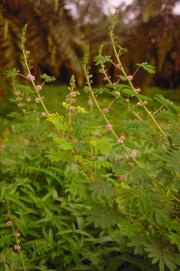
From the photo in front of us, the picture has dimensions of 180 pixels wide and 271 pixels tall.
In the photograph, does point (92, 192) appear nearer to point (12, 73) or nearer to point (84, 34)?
point (12, 73)

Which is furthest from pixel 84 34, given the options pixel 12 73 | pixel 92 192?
pixel 92 192

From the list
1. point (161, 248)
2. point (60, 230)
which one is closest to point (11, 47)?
point (60, 230)

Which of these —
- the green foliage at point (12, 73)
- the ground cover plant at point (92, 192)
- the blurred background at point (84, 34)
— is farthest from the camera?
the blurred background at point (84, 34)

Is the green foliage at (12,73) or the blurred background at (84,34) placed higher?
the green foliage at (12,73)

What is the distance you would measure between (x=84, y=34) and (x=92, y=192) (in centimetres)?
246

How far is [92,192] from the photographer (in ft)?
5.64

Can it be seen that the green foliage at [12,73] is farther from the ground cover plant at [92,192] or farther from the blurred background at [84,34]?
the blurred background at [84,34]

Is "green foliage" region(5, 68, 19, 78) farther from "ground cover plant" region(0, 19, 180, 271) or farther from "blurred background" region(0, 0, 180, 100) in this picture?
"blurred background" region(0, 0, 180, 100)

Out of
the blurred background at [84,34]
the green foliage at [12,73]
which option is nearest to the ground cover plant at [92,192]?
the green foliage at [12,73]

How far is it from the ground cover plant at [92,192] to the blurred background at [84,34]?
1.12ft

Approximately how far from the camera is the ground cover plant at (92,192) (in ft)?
5.58

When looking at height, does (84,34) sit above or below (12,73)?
below

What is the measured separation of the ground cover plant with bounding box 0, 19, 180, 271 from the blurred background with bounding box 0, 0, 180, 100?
1.12 feet

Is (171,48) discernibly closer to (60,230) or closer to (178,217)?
(60,230)
